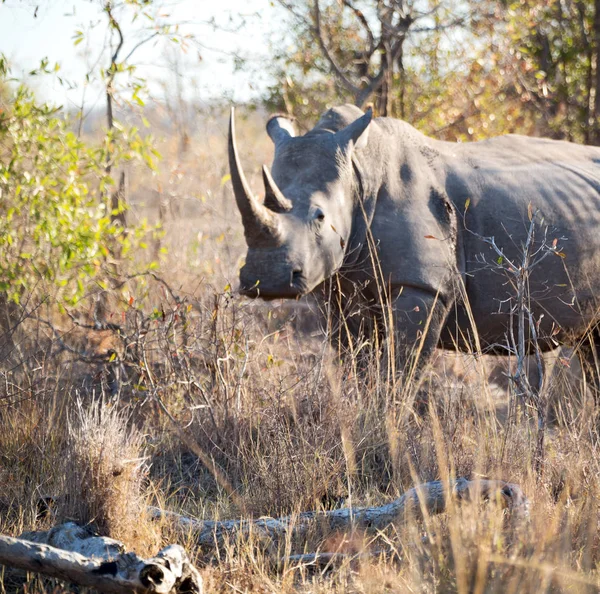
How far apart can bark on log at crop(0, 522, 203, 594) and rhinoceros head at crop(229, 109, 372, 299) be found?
187 cm

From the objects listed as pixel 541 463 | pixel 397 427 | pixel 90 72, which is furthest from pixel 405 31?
pixel 541 463

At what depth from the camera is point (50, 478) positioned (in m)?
3.84

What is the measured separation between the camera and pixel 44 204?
568 cm

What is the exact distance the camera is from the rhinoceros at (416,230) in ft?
15.5

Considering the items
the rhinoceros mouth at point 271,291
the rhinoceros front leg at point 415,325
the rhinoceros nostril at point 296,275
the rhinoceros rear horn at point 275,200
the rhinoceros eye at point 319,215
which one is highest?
the rhinoceros rear horn at point 275,200

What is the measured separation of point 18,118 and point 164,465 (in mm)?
2488

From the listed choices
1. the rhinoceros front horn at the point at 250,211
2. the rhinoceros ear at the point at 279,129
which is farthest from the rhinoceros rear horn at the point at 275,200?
the rhinoceros ear at the point at 279,129

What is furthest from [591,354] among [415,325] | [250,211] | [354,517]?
[354,517]

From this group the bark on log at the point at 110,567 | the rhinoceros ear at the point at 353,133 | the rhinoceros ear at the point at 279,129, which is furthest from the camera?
the rhinoceros ear at the point at 279,129

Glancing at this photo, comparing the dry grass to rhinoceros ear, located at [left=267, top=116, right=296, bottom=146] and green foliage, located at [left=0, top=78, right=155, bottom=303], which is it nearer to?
green foliage, located at [left=0, top=78, right=155, bottom=303]

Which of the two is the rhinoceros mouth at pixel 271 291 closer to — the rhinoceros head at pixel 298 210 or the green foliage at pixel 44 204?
the rhinoceros head at pixel 298 210

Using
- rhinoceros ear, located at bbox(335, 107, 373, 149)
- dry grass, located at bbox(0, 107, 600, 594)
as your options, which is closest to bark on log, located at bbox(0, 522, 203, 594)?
dry grass, located at bbox(0, 107, 600, 594)

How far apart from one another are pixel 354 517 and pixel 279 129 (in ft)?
9.00

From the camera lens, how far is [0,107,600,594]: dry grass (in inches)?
116
